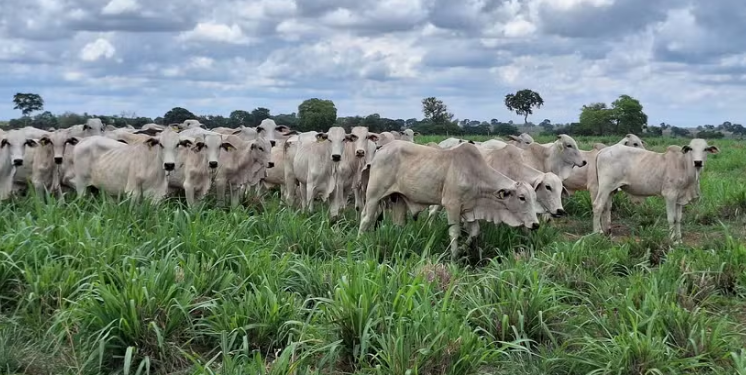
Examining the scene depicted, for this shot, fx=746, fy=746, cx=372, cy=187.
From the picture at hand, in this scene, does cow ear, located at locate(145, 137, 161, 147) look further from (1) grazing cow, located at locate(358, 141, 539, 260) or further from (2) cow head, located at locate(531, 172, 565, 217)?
(2) cow head, located at locate(531, 172, 565, 217)

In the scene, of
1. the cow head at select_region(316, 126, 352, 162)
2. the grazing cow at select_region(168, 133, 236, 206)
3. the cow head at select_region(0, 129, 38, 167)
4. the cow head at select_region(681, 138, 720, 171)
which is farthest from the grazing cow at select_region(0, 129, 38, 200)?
the cow head at select_region(681, 138, 720, 171)

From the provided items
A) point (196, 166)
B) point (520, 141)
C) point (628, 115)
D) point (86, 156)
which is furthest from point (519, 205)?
point (628, 115)

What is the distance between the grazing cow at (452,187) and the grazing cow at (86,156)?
345 centimetres

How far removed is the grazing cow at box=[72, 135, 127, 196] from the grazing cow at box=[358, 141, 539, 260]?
345 cm

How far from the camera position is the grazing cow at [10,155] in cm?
923

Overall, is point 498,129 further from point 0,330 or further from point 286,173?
point 0,330

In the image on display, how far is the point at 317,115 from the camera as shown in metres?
22.2

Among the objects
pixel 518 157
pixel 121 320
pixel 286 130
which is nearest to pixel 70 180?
pixel 286 130

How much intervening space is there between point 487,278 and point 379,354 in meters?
1.57

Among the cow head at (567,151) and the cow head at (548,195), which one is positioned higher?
the cow head at (567,151)

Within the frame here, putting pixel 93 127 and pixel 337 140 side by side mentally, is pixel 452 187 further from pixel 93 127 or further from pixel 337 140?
pixel 93 127

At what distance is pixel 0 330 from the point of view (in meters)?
4.22

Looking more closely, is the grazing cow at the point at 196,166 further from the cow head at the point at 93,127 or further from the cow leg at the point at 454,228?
the cow head at the point at 93,127

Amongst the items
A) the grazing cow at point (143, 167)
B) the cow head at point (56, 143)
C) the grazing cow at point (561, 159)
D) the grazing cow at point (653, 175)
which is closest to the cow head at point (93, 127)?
the cow head at point (56, 143)
